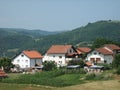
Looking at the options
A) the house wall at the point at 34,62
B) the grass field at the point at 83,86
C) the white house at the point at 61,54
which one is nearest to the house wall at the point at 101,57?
the white house at the point at 61,54

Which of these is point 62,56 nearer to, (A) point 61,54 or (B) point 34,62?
(A) point 61,54

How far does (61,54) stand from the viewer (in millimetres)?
66375

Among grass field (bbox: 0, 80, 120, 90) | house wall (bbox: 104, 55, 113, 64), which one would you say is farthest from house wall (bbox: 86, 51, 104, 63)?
grass field (bbox: 0, 80, 120, 90)

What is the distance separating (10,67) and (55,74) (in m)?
12.8

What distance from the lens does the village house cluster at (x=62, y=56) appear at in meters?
64.2

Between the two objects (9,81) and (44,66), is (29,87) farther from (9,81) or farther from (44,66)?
(44,66)

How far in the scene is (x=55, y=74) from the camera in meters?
48.5

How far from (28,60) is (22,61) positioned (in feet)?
5.38

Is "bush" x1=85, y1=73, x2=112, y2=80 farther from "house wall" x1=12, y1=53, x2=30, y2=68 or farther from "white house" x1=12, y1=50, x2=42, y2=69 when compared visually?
"house wall" x1=12, y1=53, x2=30, y2=68

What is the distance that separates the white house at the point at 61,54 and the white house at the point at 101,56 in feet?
12.0

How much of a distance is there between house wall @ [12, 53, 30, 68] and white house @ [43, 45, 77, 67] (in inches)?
205

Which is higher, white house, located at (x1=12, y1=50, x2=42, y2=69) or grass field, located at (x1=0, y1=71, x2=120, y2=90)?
white house, located at (x1=12, y1=50, x2=42, y2=69)

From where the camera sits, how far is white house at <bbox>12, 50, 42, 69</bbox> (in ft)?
210

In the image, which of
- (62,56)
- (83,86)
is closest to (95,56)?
(62,56)
